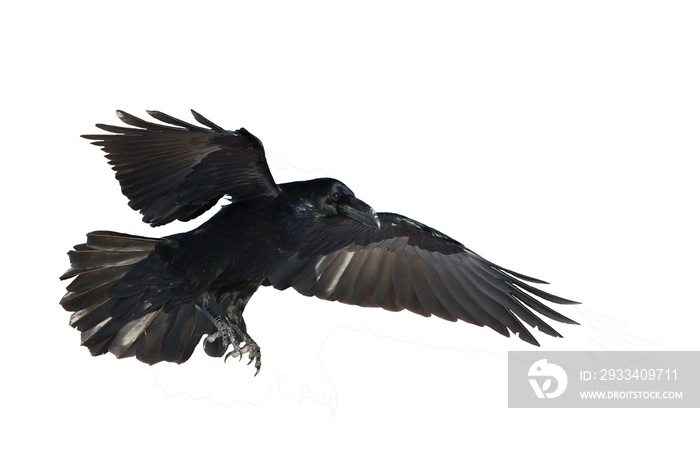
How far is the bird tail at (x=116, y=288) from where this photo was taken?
712 cm

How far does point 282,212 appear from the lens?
697 centimetres

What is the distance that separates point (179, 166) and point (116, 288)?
3.58 feet

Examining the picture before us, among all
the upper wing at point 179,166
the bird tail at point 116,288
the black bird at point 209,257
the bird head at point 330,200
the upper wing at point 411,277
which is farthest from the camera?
the upper wing at point 411,277

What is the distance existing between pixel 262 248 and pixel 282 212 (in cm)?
30

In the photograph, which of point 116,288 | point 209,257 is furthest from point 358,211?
point 116,288

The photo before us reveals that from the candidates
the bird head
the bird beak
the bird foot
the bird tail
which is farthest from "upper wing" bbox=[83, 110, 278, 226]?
the bird foot

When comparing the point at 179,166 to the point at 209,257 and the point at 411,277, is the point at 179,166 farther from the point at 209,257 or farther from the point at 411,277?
the point at 411,277

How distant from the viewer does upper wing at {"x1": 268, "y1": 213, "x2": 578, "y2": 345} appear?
25.7ft

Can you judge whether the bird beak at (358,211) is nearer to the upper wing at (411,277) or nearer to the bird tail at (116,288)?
the upper wing at (411,277)

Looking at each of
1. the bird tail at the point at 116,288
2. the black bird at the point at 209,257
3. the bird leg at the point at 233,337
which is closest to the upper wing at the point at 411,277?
the black bird at the point at 209,257

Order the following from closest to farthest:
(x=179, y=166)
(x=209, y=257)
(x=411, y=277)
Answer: (x=179, y=166)
(x=209, y=257)
(x=411, y=277)

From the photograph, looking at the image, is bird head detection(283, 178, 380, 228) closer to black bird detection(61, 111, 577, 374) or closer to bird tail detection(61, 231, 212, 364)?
black bird detection(61, 111, 577, 374)

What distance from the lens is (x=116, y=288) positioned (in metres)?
7.15

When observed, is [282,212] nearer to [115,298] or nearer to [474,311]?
[115,298]
